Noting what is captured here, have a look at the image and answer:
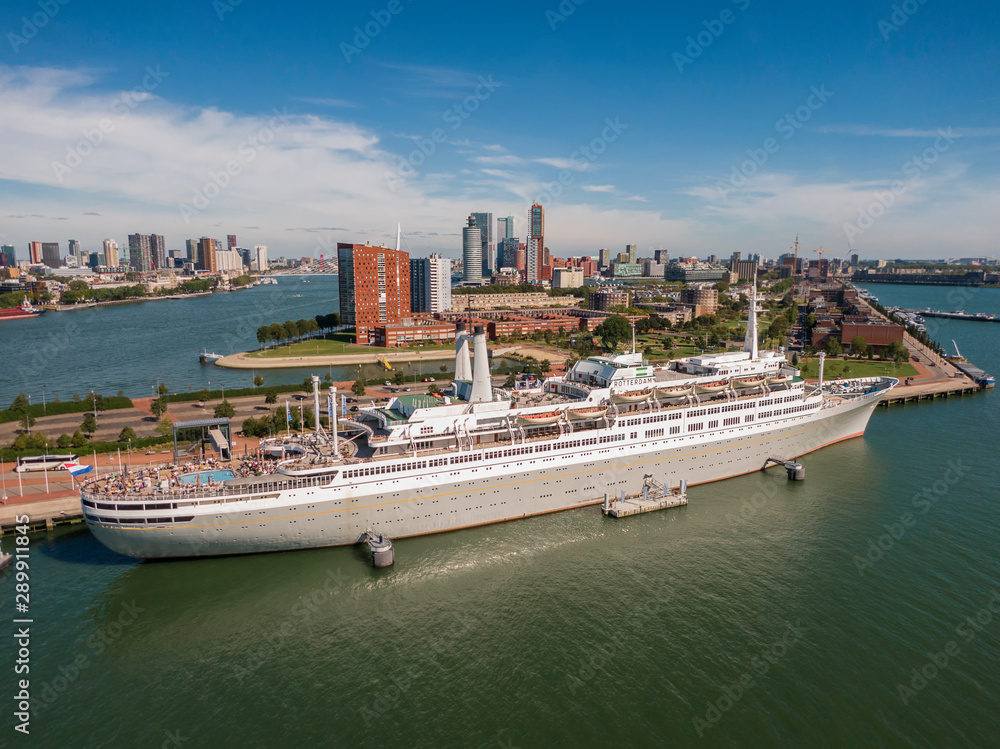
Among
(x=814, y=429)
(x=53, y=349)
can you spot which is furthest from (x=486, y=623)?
(x=53, y=349)

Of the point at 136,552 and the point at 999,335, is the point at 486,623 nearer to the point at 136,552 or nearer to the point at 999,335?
the point at 136,552

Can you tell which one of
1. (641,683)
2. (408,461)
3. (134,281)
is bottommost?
(641,683)

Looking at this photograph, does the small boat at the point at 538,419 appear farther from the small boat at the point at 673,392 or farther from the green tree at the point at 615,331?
the green tree at the point at 615,331

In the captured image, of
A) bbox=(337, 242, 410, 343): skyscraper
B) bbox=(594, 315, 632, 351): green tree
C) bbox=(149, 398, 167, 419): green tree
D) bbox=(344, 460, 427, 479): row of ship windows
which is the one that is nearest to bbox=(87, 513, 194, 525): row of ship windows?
bbox=(344, 460, 427, 479): row of ship windows

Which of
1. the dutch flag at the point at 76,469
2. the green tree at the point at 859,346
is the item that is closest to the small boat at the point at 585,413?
the dutch flag at the point at 76,469

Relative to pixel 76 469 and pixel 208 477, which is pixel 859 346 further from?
pixel 76 469

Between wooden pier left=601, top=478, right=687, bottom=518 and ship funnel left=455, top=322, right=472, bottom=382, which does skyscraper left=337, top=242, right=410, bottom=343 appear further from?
wooden pier left=601, top=478, right=687, bottom=518
